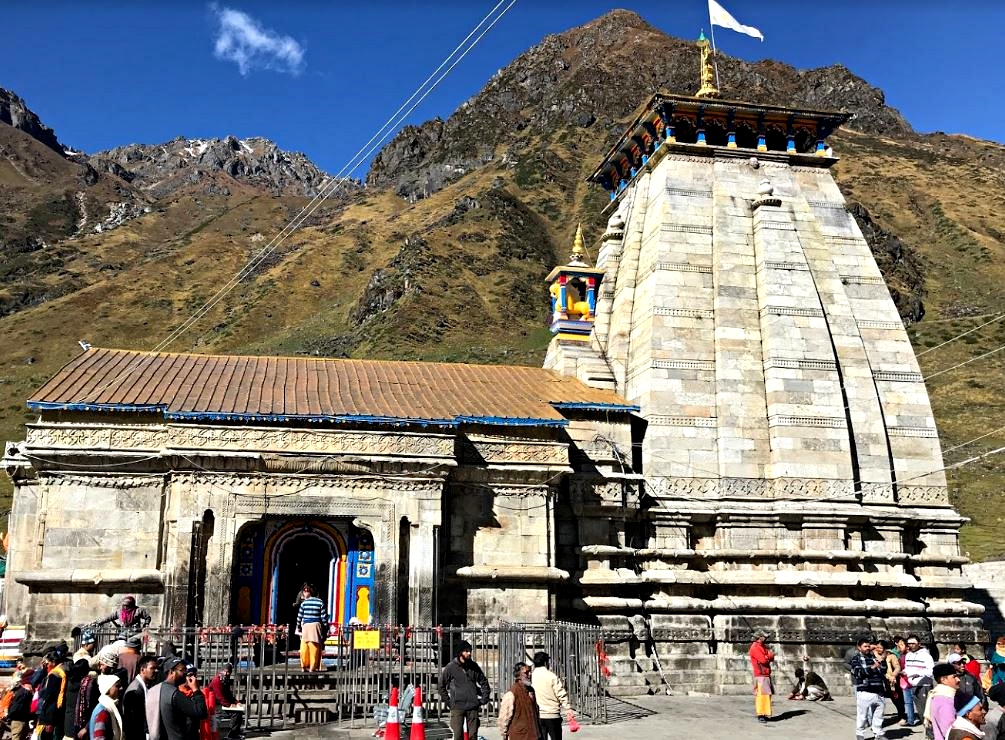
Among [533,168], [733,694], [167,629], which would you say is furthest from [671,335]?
[533,168]

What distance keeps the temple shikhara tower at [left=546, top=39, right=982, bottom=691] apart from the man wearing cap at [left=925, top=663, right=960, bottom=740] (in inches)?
447

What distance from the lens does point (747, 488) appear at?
22.9 meters

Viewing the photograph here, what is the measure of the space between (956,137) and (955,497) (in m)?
110

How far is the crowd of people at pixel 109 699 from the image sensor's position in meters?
9.71

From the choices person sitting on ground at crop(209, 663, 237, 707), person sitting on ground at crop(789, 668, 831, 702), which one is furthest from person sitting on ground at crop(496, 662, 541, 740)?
person sitting on ground at crop(789, 668, 831, 702)

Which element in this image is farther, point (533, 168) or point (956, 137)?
point (956, 137)

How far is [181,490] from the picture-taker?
18.8m

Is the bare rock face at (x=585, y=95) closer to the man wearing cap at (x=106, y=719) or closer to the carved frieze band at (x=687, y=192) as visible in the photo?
the carved frieze band at (x=687, y=192)

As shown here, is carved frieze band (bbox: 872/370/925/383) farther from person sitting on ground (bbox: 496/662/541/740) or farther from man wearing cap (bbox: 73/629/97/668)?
man wearing cap (bbox: 73/629/97/668)

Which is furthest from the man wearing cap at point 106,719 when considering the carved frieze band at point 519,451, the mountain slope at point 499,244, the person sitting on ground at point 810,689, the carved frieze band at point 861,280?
the mountain slope at point 499,244

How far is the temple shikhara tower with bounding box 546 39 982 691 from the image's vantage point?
71.4 ft

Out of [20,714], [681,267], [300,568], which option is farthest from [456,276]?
[20,714]

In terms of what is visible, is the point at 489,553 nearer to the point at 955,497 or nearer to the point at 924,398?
the point at 924,398

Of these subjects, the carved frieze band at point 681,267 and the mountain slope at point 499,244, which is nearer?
the carved frieze band at point 681,267
